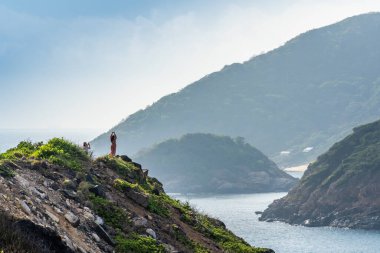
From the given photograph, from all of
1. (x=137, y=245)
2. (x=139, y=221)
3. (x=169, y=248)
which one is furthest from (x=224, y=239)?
(x=137, y=245)

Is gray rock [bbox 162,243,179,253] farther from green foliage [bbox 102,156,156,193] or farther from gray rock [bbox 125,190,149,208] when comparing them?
green foliage [bbox 102,156,156,193]

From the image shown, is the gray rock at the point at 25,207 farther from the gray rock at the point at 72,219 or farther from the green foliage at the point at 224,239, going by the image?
the green foliage at the point at 224,239

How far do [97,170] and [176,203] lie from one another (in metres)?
4.58

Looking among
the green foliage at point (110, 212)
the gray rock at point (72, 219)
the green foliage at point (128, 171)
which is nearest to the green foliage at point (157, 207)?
the green foliage at point (128, 171)

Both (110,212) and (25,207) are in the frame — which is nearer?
(25,207)

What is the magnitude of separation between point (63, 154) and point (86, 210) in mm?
5112

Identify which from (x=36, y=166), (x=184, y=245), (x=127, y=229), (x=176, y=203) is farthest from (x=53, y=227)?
(x=176, y=203)

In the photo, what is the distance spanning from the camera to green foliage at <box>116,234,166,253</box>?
18719 millimetres

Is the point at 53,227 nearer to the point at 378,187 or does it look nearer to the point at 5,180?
the point at 5,180

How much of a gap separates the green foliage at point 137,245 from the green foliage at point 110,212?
833mm

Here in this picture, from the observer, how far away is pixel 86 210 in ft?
64.5

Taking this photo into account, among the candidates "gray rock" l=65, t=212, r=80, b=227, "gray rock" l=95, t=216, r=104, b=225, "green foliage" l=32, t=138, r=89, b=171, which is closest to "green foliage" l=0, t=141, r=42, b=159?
"green foliage" l=32, t=138, r=89, b=171

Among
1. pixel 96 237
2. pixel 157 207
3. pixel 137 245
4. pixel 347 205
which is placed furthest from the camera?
pixel 347 205

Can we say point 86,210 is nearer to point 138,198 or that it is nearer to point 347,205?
point 138,198
